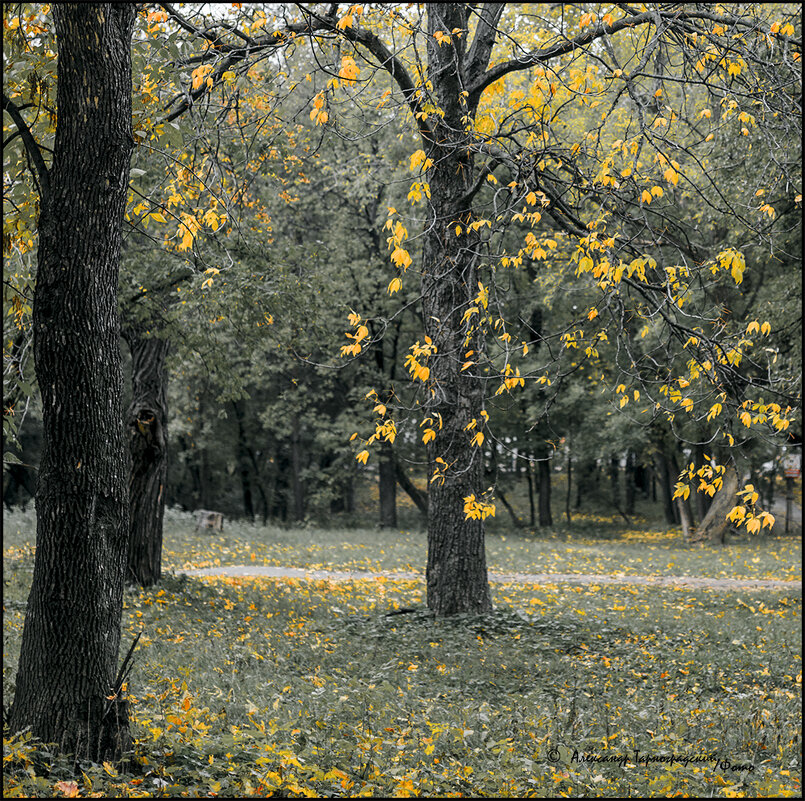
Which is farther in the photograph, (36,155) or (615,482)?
(615,482)

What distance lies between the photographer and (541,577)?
15789 mm

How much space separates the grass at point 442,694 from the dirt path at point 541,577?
1560 mm

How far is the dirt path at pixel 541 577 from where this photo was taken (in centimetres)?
1472

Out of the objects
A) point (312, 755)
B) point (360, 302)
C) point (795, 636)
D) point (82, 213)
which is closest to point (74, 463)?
point (82, 213)

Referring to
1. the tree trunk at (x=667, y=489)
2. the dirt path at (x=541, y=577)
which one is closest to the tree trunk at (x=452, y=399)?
the dirt path at (x=541, y=577)

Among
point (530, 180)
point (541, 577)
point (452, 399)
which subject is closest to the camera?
point (530, 180)

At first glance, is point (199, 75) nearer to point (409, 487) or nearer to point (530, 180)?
point (530, 180)

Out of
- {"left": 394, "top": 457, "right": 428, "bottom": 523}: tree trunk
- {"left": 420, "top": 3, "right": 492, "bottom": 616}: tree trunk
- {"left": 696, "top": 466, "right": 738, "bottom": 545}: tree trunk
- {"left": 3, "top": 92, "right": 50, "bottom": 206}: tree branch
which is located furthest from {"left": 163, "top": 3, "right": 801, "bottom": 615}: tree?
{"left": 394, "top": 457, "right": 428, "bottom": 523}: tree trunk

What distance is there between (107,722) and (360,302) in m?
20.2

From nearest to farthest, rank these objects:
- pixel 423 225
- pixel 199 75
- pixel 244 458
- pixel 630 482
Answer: pixel 199 75 → pixel 423 225 → pixel 244 458 → pixel 630 482

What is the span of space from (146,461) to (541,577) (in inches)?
343

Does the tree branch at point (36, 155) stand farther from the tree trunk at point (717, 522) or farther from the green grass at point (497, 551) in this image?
the tree trunk at point (717, 522)

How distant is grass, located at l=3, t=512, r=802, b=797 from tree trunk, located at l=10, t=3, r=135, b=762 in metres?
0.34

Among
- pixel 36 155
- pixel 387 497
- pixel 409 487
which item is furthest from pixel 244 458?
pixel 36 155
